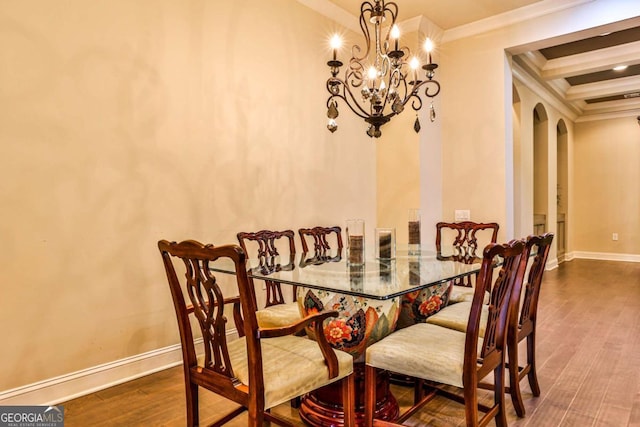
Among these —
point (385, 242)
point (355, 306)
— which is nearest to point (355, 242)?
point (385, 242)

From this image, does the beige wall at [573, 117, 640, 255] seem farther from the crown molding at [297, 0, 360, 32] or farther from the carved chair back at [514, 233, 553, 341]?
the carved chair back at [514, 233, 553, 341]

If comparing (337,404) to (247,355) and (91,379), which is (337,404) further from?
(91,379)

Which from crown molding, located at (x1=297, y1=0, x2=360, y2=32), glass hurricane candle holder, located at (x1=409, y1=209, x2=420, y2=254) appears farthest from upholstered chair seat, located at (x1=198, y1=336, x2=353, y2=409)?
crown molding, located at (x1=297, y1=0, x2=360, y2=32)

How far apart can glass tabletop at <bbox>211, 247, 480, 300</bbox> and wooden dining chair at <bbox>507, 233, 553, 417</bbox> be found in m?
0.29

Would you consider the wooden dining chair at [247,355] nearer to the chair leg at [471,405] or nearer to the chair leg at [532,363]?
the chair leg at [471,405]

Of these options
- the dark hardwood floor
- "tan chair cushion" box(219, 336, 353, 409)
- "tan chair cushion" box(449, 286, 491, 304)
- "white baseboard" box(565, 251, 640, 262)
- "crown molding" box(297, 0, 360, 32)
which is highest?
"crown molding" box(297, 0, 360, 32)

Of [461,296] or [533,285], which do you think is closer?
[533,285]

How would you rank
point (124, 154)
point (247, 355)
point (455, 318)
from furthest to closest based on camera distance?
point (124, 154) < point (455, 318) < point (247, 355)

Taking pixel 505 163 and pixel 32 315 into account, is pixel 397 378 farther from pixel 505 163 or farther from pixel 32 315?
pixel 505 163

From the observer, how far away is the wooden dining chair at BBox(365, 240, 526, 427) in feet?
5.42

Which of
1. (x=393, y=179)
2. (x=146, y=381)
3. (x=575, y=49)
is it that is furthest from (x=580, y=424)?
(x=575, y=49)

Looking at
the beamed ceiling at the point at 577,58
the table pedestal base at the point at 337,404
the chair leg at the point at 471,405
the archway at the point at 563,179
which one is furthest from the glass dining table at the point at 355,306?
the archway at the point at 563,179

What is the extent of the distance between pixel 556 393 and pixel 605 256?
6876mm

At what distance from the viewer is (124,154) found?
2.62 meters
